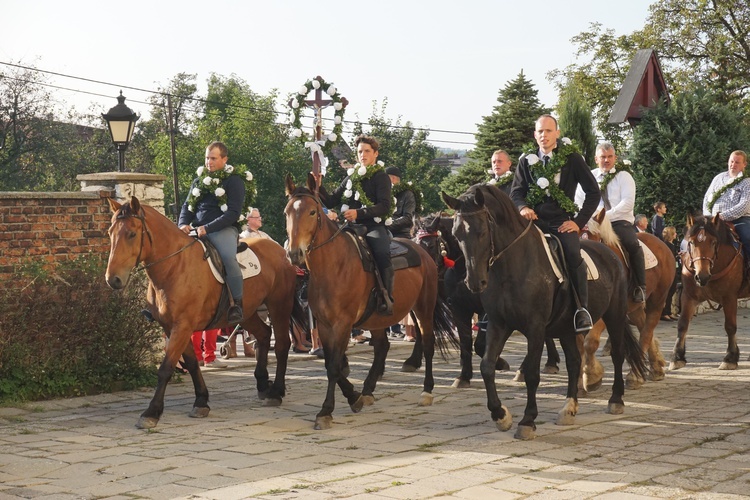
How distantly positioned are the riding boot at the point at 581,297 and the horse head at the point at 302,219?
2431mm

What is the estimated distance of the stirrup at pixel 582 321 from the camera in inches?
357

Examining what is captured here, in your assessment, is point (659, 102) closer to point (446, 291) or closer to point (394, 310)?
point (446, 291)

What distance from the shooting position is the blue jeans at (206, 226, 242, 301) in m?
10.2

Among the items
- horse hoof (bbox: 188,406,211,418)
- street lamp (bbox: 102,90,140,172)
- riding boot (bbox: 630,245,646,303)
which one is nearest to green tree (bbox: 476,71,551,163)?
street lamp (bbox: 102,90,140,172)

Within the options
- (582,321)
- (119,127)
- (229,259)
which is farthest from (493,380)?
(119,127)

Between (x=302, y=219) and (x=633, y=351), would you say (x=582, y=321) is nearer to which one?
(x=633, y=351)

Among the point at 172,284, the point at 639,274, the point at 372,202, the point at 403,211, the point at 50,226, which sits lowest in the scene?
the point at 172,284

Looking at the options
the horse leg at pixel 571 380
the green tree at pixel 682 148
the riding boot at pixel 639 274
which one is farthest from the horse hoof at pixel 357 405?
the green tree at pixel 682 148

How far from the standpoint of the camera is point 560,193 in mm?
9375

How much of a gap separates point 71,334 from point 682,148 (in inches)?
576

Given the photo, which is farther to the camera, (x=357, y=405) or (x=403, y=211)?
(x=403, y=211)

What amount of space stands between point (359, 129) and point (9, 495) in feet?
162

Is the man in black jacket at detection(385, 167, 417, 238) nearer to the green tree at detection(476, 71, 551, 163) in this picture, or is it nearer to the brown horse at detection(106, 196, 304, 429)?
the brown horse at detection(106, 196, 304, 429)

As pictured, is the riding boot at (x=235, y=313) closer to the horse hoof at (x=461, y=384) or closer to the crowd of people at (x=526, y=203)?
the crowd of people at (x=526, y=203)
